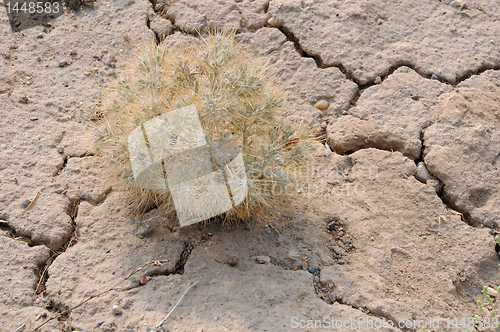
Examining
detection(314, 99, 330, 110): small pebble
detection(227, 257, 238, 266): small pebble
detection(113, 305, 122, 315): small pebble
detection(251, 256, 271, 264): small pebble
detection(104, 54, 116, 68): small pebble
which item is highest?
detection(104, 54, 116, 68): small pebble

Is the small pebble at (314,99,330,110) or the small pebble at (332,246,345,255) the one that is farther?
the small pebble at (314,99,330,110)

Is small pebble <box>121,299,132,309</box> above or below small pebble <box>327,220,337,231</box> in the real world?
below

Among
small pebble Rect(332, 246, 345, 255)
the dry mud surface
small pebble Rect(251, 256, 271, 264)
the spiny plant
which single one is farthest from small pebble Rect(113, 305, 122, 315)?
small pebble Rect(332, 246, 345, 255)

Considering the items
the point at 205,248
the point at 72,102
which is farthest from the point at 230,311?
the point at 72,102

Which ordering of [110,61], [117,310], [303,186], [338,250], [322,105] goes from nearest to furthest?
[117,310] → [338,250] → [303,186] → [322,105] → [110,61]

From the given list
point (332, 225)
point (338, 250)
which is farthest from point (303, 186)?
point (338, 250)

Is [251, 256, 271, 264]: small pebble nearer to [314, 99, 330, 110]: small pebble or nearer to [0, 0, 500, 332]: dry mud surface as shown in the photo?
[0, 0, 500, 332]: dry mud surface

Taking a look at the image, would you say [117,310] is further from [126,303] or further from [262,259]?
[262,259]
